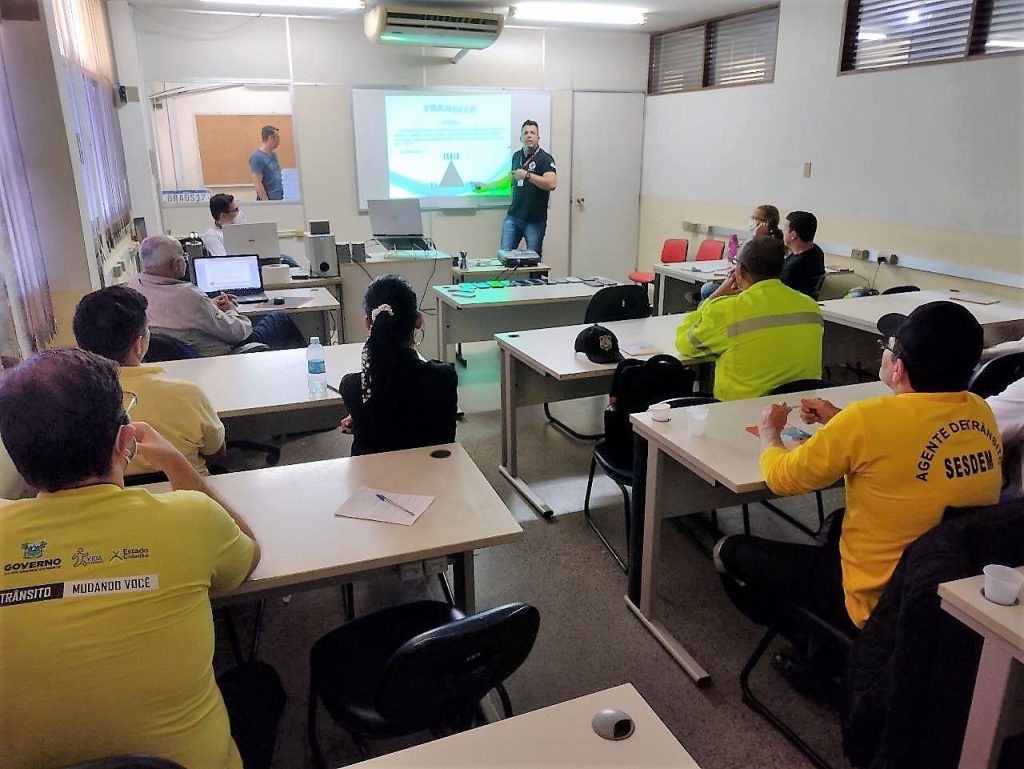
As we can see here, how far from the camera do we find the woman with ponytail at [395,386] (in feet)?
7.20

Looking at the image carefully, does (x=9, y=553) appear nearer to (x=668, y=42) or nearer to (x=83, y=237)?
(x=83, y=237)

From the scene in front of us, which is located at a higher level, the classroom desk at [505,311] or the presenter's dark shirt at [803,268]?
the presenter's dark shirt at [803,268]

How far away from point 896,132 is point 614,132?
137 inches

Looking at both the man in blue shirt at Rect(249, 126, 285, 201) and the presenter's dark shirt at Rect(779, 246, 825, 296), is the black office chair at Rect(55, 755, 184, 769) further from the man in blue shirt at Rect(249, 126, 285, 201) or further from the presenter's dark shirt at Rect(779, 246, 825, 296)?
the man in blue shirt at Rect(249, 126, 285, 201)

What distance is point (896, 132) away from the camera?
16.3ft

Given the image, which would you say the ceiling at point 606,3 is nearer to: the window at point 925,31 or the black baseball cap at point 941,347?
the window at point 925,31

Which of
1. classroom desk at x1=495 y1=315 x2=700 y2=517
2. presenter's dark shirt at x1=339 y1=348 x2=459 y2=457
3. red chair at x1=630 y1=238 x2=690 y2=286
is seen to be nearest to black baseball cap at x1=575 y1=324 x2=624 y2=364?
classroom desk at x1=495 y1=315 x2=700 y2=517

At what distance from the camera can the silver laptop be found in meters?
4.79

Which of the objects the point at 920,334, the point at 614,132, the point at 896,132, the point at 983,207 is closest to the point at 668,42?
the point at 614,132

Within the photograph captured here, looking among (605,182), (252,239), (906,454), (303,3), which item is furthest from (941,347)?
(605,182)

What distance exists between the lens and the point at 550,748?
1075 millimetres

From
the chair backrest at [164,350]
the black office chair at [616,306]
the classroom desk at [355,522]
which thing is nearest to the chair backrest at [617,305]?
the black office chair at [616,306]

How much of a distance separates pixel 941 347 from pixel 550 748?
127cm

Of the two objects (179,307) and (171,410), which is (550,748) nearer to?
(171,410)
